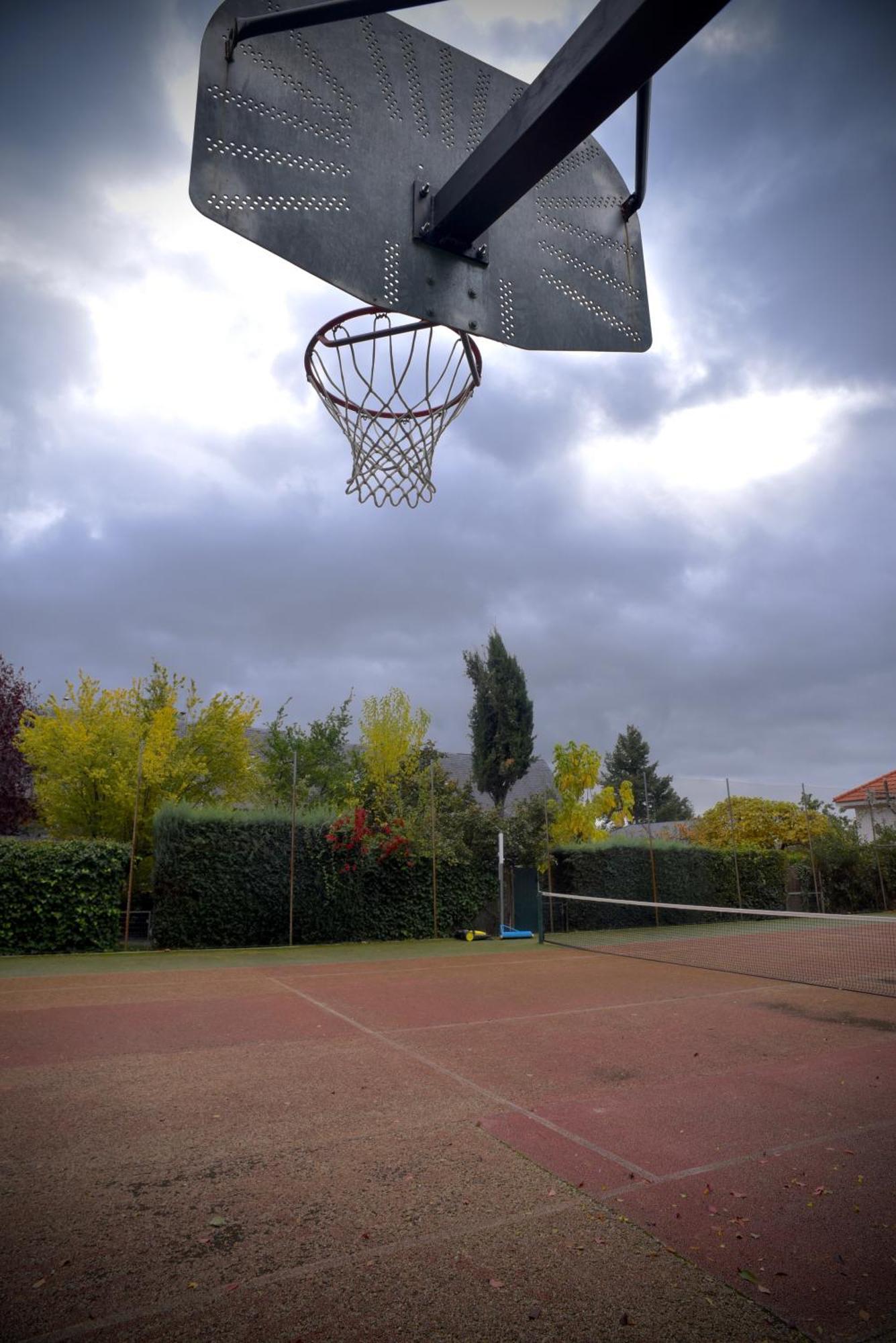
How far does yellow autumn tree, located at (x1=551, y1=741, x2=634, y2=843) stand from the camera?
20.6 meters

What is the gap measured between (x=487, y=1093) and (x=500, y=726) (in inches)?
1134

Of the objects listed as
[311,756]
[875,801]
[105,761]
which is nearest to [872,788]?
[875,801]

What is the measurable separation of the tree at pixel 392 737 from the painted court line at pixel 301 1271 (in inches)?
722

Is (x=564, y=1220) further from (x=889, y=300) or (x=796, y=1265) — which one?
(x=889, y=300)

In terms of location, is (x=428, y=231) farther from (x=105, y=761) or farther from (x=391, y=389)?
(x=105, y=761)

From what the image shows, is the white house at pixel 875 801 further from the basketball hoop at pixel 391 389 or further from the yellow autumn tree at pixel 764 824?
the basketball hoop at pixel 391 389

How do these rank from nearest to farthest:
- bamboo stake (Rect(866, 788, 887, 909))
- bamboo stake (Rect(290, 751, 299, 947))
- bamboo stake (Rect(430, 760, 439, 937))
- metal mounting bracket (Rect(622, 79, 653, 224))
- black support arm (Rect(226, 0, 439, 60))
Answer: black support arm (Rect(226, 0, 439, 60)) < metal mounting bracket (Rect(622, 79, 653, 224)) < bamboo stake (Rect(290, 751, 299, 947)) < bamboo stake (Rect(430, 760, 439, 937)) < bamboo stake (Rect(866, 788, 887, 909))

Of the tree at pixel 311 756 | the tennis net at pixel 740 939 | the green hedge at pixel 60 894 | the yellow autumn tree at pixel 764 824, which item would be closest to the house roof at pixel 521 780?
the tree at pixel 311 756

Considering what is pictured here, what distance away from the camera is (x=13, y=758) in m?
19.0

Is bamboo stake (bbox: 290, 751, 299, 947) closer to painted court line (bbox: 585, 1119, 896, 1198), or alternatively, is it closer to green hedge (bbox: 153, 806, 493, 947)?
green hedge (bbox: 153, 806, 493, 947)

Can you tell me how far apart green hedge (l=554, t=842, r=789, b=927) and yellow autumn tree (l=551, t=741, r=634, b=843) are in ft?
8.77

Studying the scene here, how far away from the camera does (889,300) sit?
7.11m

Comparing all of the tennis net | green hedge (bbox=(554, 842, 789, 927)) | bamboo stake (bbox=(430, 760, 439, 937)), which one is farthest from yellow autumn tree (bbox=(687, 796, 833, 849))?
bamboo stake (bbox=(430, 760, 439, 937))

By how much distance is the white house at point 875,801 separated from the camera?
2805 centimetres
